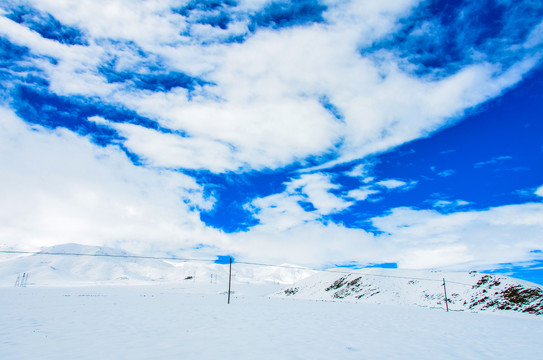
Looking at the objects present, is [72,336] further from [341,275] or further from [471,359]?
[341,275]

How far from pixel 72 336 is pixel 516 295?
2315 inches

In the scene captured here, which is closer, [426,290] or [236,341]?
[236,341]

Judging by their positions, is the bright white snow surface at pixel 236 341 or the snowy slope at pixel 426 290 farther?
the snowy slope at pixel 426 290

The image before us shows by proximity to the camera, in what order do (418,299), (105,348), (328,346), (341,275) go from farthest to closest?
(341,275) → (418,299) → (328,346) → (105,348)

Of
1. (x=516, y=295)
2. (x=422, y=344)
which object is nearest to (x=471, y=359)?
(x=422, y=344)

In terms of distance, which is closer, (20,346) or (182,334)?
(20,346)

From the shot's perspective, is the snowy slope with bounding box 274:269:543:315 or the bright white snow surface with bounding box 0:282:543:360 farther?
the snowy slope with bounding box 274:269:543:315

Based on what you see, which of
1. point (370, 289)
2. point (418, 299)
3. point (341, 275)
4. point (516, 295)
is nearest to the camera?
point (516, 295)

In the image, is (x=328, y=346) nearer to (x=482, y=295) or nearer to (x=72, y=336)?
(x=72, y=336)

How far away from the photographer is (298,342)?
44.3ft

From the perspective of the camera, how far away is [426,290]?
197 feet

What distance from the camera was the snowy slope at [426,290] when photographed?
156 feet

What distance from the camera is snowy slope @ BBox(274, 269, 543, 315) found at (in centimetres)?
4746

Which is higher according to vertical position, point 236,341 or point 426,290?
point 426,290
